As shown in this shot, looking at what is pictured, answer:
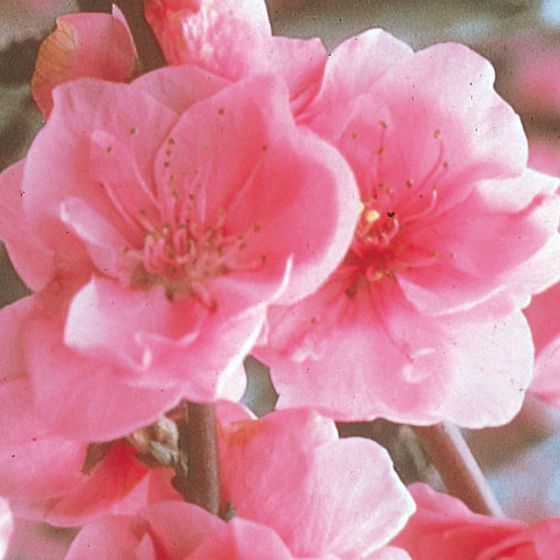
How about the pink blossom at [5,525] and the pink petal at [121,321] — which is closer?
the pink petal at [121,321]

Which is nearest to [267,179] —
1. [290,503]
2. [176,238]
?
[176,238]

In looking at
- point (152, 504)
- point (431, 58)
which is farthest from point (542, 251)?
point (152, 504)

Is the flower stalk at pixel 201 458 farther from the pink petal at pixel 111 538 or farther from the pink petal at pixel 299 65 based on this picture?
the pink petal at pixel 299 65

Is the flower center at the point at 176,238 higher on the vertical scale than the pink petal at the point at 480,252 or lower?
higher

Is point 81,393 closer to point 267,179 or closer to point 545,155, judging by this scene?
point 267,179

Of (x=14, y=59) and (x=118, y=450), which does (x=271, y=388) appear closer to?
(x=118, y=450)

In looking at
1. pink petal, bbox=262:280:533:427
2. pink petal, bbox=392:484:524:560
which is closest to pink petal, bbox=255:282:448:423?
pink petal, bbox=262:280:533:427

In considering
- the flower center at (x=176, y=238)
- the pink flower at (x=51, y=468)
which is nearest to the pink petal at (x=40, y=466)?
the pink flower at (x=51, y=468)
